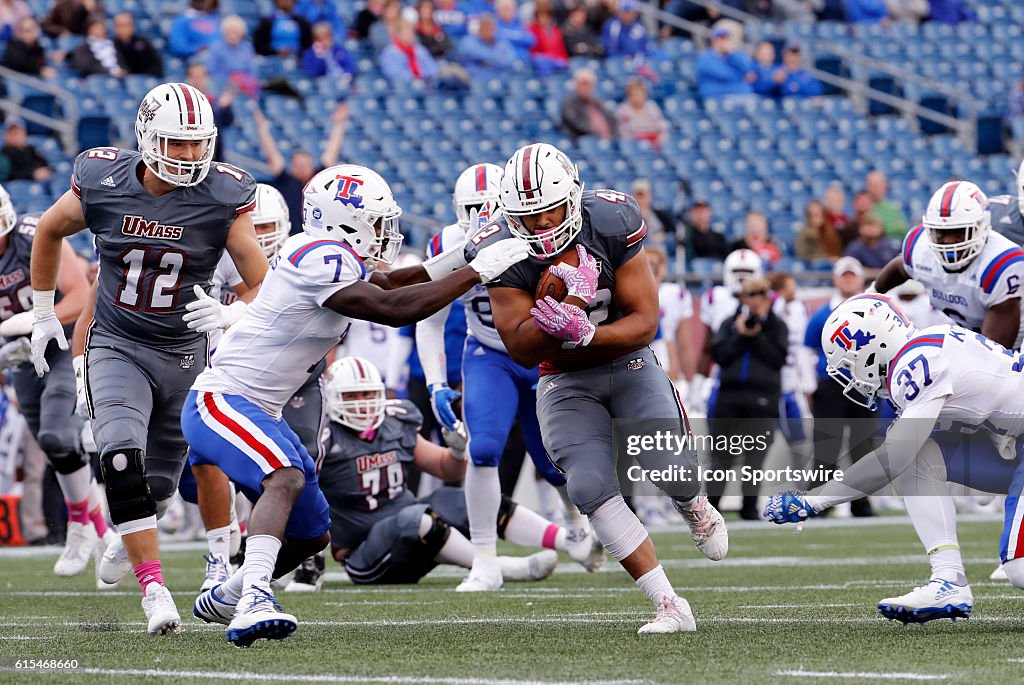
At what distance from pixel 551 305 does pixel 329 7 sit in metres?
11.4

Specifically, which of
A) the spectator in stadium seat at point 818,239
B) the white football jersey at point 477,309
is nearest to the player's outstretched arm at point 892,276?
the white football jersey at point 477,309

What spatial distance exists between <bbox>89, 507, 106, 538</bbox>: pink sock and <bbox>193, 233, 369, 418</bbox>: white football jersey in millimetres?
2918

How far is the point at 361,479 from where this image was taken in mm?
7641

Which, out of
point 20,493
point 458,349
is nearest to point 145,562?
point 458,349

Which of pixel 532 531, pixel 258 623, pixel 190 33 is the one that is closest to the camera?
pixel 258 623

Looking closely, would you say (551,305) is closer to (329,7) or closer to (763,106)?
(329,7)

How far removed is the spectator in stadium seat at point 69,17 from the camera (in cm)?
1445

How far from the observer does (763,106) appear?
1705 centimetres

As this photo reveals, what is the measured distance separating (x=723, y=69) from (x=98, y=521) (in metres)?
10.6

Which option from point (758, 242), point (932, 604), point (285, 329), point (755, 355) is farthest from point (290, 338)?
point (758, 242)

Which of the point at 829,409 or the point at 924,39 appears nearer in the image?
the point at 829,409

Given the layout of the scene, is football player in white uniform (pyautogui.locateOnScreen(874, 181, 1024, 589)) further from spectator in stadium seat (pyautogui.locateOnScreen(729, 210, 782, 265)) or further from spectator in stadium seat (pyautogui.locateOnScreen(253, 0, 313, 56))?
spectator in stadium seat (pyautogui.locateOnScreen(253, 0, 313, 56))

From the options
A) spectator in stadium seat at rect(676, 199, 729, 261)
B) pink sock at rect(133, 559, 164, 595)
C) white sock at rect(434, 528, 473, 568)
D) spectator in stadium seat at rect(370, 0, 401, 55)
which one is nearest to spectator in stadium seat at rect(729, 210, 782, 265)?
spectator in stadium seat at rect(676, 199, 729, 261)

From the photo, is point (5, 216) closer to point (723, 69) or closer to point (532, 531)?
point (532, 531)
